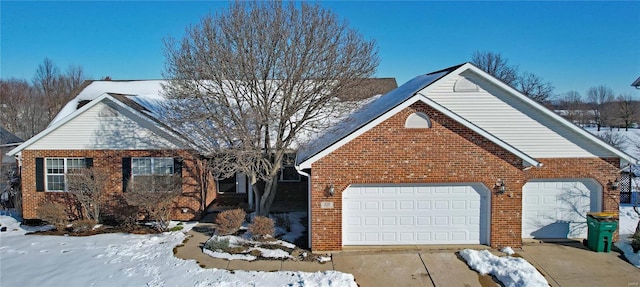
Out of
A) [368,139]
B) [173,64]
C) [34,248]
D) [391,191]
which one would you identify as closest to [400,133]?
[368,139]

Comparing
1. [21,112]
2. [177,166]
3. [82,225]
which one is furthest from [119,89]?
[21,112]

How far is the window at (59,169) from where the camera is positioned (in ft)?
46.8

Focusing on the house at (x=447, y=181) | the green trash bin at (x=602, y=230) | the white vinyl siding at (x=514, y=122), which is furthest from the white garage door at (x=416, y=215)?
the green trash bin at (x=602, y=230)

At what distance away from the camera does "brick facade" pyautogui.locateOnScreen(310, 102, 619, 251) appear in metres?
10.6

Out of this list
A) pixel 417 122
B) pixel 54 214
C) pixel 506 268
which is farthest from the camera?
pixel 54 214

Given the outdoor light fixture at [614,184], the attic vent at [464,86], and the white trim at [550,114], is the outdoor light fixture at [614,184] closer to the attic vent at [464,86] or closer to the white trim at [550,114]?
the white trim at [550,114]

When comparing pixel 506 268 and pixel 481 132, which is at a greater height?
pixel 481 132

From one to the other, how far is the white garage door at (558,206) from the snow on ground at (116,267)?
6600 millimetres

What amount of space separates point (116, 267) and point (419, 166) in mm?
8110

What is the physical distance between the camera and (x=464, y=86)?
41.9 feet

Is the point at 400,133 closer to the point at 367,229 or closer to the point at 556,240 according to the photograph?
the point at 367,229

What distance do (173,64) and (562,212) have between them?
12.8m

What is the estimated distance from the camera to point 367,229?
1103cm

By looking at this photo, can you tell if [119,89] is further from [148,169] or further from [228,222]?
[228,222]
